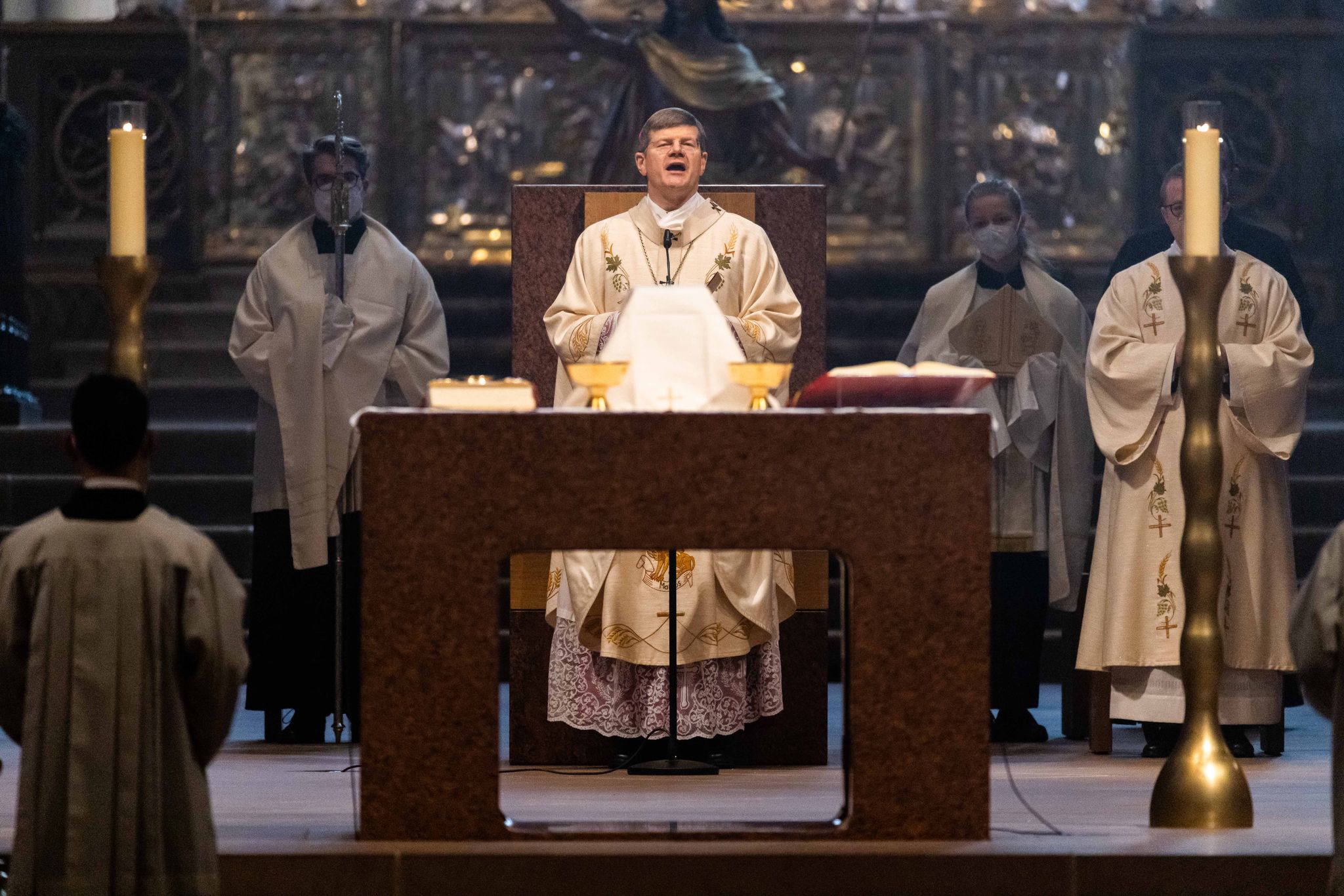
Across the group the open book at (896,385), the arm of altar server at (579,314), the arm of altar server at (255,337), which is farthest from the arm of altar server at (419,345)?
the open book at (896,385)

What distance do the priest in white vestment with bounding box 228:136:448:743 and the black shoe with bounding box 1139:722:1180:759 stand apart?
8.54 ft

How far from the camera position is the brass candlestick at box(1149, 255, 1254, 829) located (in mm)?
4715

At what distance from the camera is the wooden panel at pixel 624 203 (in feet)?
21.3

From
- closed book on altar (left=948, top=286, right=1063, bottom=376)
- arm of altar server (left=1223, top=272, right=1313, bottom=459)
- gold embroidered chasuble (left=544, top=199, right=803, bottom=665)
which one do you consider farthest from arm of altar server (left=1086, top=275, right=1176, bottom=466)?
gold embroidered chasuble (left=544, top=199, right=803, bottom=665)

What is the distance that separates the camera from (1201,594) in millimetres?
4781

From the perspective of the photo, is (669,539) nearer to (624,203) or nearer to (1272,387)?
(624,203)

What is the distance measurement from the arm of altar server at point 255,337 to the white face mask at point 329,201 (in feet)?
0.93

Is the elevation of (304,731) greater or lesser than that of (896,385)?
lesser

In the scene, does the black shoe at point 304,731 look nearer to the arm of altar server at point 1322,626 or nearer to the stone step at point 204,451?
the stone step at point 204,451

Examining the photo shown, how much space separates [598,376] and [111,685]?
1361mm

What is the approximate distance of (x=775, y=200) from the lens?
654 centimetres

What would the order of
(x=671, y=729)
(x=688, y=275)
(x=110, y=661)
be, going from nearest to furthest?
(x=110, y=661)
(x=671, y=729)
(x=688, y=275)

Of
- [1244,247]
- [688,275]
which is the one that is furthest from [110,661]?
[1244,247]

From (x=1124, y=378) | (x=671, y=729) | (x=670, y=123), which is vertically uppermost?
(x=670, y=123)
